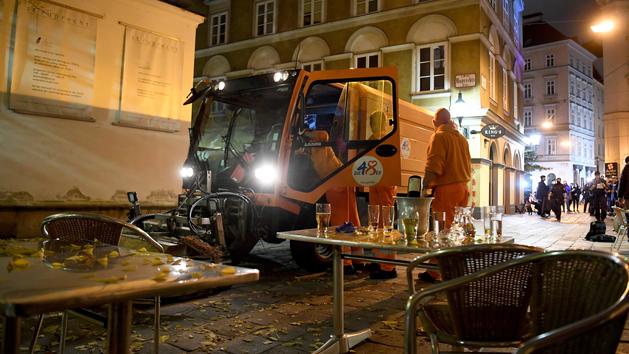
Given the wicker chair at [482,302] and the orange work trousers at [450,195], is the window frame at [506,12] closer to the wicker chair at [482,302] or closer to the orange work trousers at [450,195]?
the orange work trousers at [450,195]

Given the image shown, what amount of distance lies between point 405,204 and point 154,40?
5.97 m

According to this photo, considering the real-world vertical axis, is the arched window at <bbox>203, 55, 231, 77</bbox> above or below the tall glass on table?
above

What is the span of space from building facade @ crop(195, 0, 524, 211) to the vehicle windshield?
8.16 m

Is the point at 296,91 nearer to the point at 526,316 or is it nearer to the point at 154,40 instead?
the point at 154,40

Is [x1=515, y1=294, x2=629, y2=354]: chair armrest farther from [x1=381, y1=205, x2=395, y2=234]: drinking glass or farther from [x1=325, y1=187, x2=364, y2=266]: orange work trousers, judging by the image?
[x1=325, y1=187, x2=364, y2=266]: orange work trousers

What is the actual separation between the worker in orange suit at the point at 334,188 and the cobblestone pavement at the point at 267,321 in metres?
0.87

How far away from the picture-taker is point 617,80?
76.5ft

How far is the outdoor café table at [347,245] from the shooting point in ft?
8.75

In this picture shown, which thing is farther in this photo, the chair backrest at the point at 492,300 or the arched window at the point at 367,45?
the arched window at the point at 367,45

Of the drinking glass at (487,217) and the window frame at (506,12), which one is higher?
the window frame at (506,12)

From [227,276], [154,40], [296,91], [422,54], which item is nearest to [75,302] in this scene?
[227,276]

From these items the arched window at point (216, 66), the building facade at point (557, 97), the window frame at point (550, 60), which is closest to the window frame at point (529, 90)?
the building facade at point (557, 97)

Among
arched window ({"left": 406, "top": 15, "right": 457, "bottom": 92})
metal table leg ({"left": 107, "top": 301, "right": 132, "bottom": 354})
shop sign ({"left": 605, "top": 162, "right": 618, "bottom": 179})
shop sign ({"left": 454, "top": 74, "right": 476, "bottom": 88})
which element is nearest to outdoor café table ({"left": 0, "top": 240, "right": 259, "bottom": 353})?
metal table leg ({"left": 107, "top": 301, "right": 132, "bottom": 354})

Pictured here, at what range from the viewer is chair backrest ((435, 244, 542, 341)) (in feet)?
6.86
